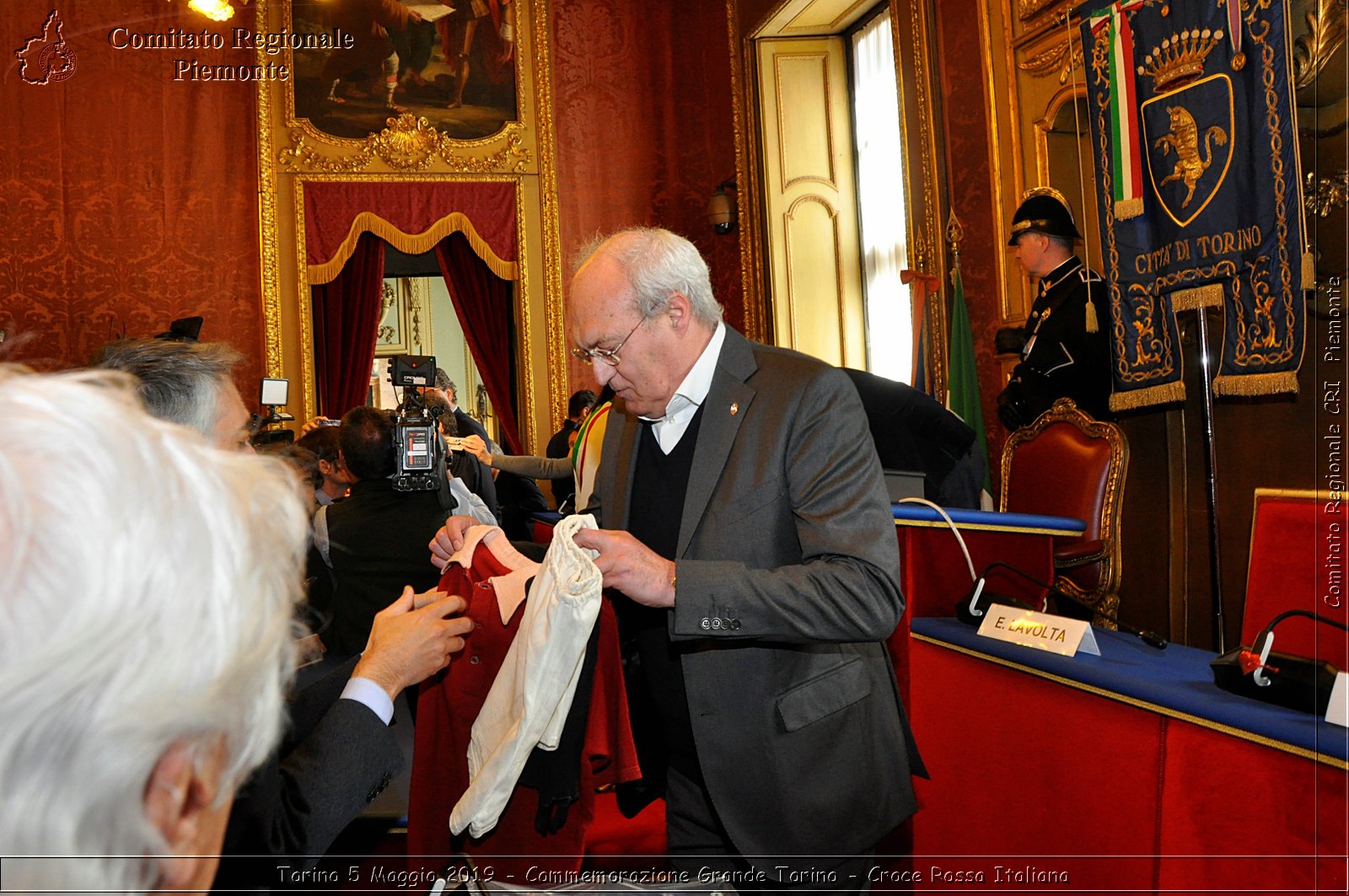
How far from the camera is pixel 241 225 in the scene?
8977mm

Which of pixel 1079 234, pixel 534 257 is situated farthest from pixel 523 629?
pixel 534 257

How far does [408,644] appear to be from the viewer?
1.67 meters

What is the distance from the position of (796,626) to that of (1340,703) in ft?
2.61

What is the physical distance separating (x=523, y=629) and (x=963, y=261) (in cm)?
482

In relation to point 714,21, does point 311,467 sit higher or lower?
lower

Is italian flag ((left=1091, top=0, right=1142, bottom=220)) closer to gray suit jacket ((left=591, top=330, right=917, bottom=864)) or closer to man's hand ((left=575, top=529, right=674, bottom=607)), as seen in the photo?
gray suit jacket ((left=591, top=330, right=917, bottom=864))

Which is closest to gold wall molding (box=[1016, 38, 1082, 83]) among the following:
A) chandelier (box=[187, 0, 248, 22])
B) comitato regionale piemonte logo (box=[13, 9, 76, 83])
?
chandelier (box=[187, 0, 248, 22])

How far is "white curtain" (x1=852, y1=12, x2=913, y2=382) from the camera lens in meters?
7.46

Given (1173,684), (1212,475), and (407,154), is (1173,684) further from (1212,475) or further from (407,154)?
(407,154)

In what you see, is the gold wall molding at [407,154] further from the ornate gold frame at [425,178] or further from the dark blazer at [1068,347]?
the dark blazer at [1068,347]

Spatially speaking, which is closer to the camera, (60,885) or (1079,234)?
(60,885)

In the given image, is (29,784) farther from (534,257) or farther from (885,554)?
(534,257)

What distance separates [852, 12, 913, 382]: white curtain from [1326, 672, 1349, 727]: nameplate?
5845 mm

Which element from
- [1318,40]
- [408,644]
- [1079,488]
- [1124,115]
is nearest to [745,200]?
[1124,115]
